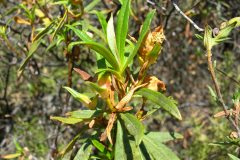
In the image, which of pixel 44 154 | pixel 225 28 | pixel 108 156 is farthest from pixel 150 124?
pixel 225 28

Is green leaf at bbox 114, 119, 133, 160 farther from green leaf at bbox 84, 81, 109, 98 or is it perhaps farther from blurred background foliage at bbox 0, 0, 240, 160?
blurred background foliage at bbox 0, 0, 240, 160

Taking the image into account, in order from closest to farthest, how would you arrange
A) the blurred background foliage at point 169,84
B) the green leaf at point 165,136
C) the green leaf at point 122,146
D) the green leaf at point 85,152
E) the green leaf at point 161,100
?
the green leaf at point 161,100 → the green leaf at point 122,146 → the green leaf at point 85,152 → the green leaf at point 165,136 → the blurred background foliage at point 169,84

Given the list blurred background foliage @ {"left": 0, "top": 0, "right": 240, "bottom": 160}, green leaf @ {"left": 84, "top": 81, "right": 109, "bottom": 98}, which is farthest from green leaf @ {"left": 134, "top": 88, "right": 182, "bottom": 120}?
blurred background foliage @ {"left": 0, "top": 0, "right": 240, "bottom": 160}

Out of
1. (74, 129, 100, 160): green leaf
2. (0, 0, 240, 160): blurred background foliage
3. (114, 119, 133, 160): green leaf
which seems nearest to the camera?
(114, 119, 133, 160): green leaf

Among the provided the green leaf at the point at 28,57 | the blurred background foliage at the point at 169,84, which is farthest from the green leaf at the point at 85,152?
the blurred background foliage at the point at 169,84

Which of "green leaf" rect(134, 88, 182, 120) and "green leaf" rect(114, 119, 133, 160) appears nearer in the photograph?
"green leaf" rect(134, 88, 182, 120)

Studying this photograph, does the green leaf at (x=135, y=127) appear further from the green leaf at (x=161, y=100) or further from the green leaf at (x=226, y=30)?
the green leaf at (x=226, y=30)
